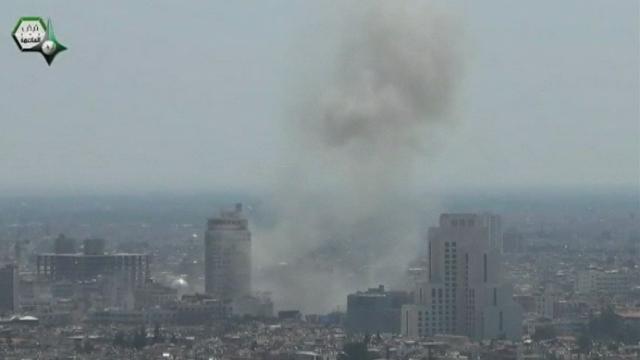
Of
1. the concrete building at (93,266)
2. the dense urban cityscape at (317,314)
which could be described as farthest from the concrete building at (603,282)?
the concrete building at (93,266)

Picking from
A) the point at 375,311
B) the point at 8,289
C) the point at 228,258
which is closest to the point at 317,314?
the point at 375,311

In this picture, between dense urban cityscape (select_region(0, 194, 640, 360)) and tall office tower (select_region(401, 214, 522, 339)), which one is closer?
dense urban cityscape (select_region(0, 194, 640, 360))

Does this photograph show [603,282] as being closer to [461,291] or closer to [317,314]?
[317,314]

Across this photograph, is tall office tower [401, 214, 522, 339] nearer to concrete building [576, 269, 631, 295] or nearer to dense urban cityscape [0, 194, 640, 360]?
dense urban cityscape [0, 194, 640, 360]

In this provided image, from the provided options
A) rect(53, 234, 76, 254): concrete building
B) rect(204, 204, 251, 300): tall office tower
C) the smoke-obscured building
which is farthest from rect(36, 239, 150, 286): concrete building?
the smoke-obscured building

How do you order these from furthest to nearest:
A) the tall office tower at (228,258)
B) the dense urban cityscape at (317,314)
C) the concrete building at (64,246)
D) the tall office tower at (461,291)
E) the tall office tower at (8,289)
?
the concrete building at (64,246)
the tall office tower at (228,258)
the tall office tower at (8,289)
the tall office tower at (461,291)
the dense urban cityscape at (317,314)

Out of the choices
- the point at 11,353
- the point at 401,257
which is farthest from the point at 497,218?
the point at 11,353

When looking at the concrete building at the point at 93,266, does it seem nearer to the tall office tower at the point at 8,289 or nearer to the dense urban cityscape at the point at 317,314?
the dense urban cityscape at the point at 317,314
